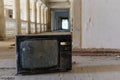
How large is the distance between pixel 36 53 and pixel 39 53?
1.6 inches

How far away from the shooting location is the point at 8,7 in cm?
2339

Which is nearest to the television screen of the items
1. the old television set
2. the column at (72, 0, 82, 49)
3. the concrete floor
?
the old television set

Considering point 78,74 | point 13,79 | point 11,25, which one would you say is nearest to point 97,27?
point 78,74

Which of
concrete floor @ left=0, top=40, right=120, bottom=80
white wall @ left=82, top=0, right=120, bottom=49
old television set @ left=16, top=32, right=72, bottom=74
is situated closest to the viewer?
concrete floor @ left=0, top=40, right=120, bottom=80

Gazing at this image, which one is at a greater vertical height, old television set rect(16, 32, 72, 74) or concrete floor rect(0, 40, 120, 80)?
old television set rect(16, 32, 72, 74)

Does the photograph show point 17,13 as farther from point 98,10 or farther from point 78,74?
point 78,74

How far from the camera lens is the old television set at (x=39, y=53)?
336 cm

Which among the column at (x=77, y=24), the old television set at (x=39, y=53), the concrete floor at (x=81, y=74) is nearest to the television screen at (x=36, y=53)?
the old television set at (x=39, y=53)

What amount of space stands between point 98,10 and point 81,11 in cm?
38

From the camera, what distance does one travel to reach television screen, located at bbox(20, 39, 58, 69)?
3.37 metres

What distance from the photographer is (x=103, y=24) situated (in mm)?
5461

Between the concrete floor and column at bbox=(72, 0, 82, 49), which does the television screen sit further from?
column at bbox=(72, 0, 82, 49)

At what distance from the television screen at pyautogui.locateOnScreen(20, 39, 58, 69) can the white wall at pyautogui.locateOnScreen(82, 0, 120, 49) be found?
2.16 metres

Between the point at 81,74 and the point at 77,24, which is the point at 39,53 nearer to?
the point at 81,74
